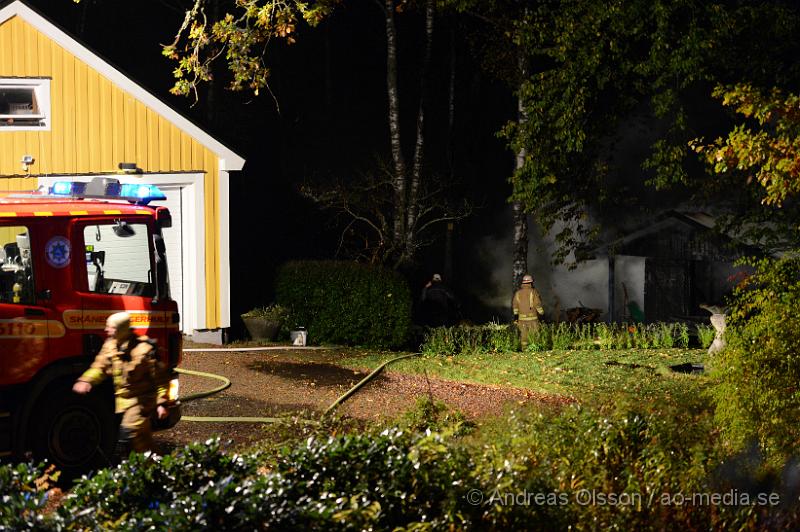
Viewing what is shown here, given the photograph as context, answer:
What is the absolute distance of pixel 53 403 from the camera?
9.66m

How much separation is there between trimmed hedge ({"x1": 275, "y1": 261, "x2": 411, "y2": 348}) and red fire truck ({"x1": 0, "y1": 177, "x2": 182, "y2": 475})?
9.27 meters

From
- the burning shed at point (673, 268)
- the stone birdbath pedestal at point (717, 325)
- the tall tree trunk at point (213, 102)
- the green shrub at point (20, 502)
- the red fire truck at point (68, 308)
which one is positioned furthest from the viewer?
the tall tree trunk at point (213, 102)

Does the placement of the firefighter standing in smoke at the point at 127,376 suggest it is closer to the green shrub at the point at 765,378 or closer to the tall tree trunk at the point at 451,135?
the green shrub at the point at 765,378

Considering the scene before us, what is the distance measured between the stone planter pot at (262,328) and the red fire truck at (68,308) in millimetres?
9286

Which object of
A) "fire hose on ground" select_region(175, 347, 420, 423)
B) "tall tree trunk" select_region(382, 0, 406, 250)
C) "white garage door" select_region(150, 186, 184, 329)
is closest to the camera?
"fire hose on ground" select_region(175, 347, 420, 423)

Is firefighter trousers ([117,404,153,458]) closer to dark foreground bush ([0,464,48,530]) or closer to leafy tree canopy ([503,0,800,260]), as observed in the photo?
dark foreground bush ([0,464,48,530])

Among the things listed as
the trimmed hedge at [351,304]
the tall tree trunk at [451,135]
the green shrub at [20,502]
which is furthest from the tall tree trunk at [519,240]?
the green shrub at [20,502]

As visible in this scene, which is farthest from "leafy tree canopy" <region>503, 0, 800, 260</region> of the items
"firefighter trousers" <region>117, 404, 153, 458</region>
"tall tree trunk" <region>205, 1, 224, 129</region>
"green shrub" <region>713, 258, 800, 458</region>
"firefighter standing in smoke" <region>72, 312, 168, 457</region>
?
"tall tree trunk" <region>205, 1, 224, 129</region>

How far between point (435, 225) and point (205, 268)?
1541 centimetres

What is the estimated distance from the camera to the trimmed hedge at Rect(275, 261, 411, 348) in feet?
64.3

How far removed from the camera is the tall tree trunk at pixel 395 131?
24484mm

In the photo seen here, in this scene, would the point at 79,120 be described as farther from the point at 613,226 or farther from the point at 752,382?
the point at 613,226

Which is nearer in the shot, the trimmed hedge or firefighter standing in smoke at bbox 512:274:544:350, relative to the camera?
the trimmed hedge

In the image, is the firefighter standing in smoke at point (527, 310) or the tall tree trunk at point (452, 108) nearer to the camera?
the firefighter standing in smoke at point (527, 310)
